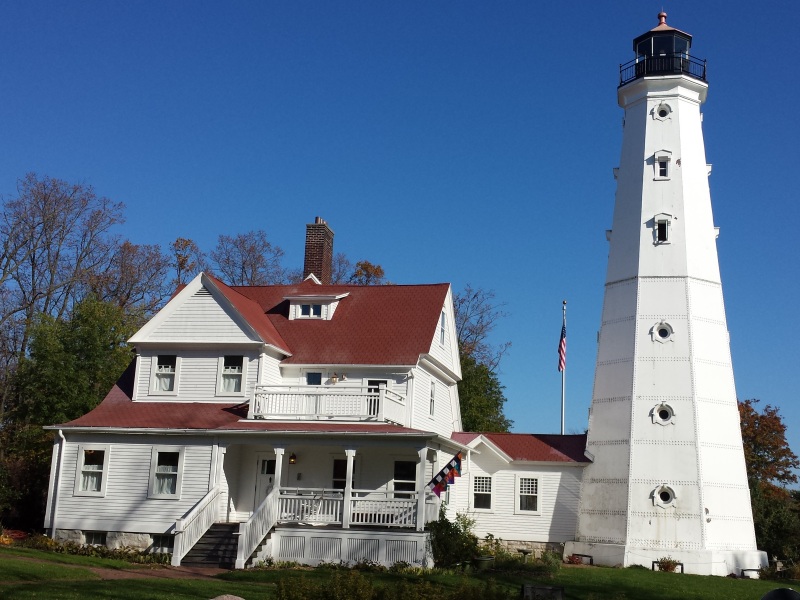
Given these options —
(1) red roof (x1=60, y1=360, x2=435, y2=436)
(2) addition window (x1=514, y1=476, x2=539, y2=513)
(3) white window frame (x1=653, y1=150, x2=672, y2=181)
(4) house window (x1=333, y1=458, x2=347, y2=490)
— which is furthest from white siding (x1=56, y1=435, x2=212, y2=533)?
(3) white window frame (x1=653, y1=150, x2=672, y2=181)

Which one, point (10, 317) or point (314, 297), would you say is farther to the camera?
point (10, 317)

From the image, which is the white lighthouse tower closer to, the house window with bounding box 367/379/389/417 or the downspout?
the house window with bounding box 367/379/389/417

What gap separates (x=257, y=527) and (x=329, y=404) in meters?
4.47

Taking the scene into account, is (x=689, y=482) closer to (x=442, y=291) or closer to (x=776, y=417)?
Answer: (x=442, y=291)

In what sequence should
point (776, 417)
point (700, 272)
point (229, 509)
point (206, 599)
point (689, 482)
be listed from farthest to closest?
point (776, 417) < point (700, 272) < point (689, 482) < point (229, 509) < point (206, 599)

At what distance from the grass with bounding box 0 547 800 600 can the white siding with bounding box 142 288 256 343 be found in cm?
707

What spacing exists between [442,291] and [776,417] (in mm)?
25780

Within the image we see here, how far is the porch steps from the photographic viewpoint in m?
22.6

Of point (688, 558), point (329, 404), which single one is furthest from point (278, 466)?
point (688, 558)

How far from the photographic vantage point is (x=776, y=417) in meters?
46.8

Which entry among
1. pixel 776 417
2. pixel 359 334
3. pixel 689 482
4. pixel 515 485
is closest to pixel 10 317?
pixel 359 334

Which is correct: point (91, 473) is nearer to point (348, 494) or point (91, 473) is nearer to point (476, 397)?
point (348, 494)

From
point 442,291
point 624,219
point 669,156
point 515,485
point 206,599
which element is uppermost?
point 669,156

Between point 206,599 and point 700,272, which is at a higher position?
point 700,272
